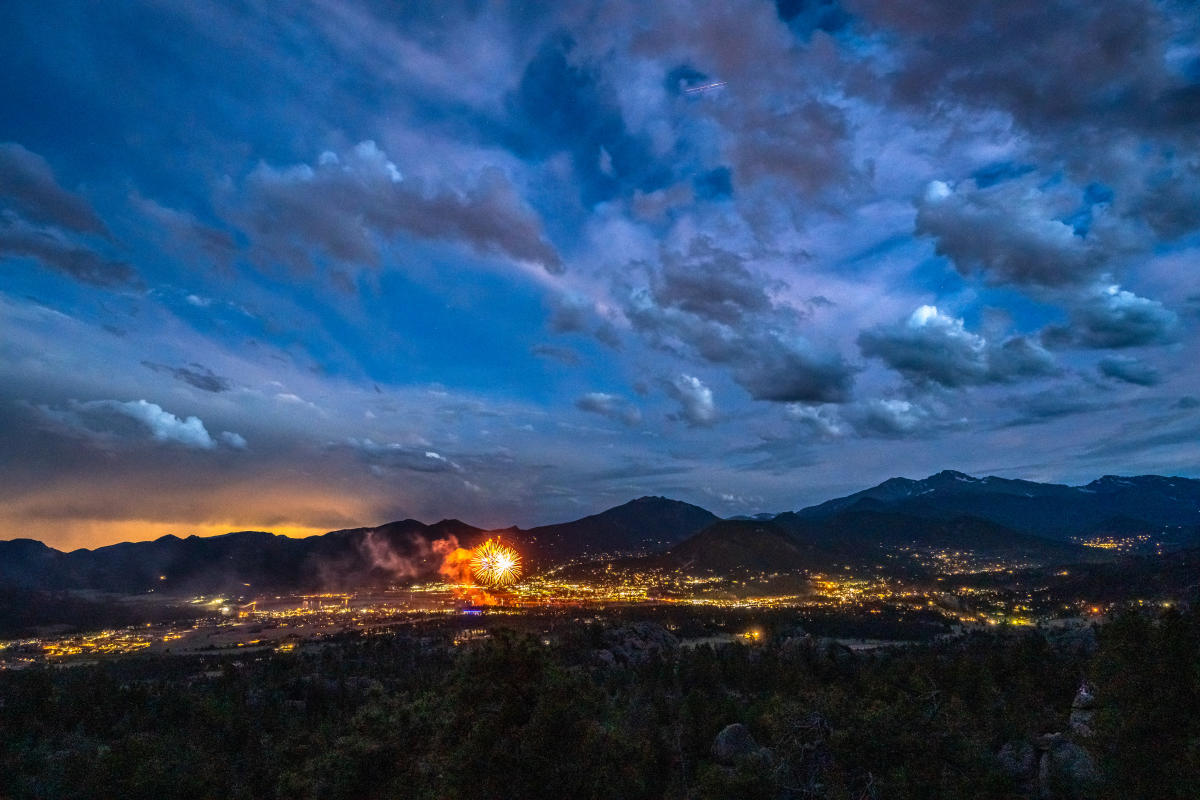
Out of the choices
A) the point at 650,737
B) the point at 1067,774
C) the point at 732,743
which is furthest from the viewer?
the point at 650,737

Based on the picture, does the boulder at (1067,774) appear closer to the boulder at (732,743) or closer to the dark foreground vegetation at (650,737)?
the dark foreground vegetation at (650,737)

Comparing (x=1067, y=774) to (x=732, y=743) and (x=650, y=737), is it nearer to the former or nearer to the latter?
(x=732, y=743)

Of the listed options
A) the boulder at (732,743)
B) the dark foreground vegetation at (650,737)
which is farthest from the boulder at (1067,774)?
the boulder at (732,743)

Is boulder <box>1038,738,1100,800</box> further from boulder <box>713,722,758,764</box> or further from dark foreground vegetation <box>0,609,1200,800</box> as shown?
boulder <box>713,722,758,764</box>

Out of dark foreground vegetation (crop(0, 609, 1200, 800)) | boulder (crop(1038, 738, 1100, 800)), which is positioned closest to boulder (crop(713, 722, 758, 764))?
dark foreground vegetation (crop(0, 609, 1200, 800))

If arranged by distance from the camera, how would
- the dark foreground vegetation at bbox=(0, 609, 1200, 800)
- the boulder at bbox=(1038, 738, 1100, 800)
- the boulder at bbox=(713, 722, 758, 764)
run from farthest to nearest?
1. the boulder at bbox=(713, 722, 758, 764)
2. the boulder at bbox=(1038, 738, 1100, 800)
3. the dark foreground vegetation at bbox=(0, 609, 1200, 800)

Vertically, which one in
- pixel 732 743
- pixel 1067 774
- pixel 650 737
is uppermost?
pixel 1067 774

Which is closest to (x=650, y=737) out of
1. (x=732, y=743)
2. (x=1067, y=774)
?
(x=732, y=743)

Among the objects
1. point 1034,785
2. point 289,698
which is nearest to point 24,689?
point 289,698

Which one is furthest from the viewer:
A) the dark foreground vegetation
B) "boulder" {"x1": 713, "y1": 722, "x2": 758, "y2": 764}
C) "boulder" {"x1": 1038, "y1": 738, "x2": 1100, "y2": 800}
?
"boulder" {"x1": 713, "y1": 722, "x2": 758, "y2": 764}
